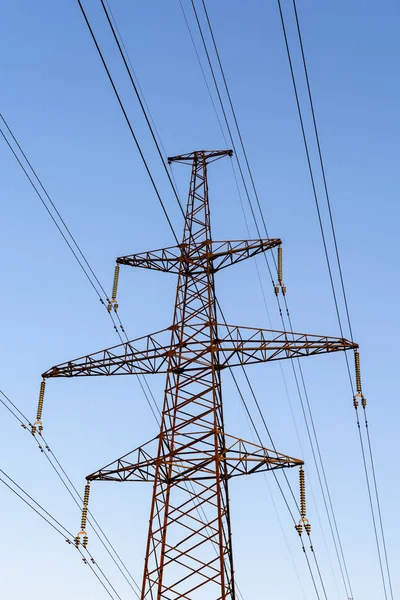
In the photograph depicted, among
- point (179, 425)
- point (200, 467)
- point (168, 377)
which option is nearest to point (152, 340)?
point (168, 377)

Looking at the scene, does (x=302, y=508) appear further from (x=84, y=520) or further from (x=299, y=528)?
(x=84, y=520)

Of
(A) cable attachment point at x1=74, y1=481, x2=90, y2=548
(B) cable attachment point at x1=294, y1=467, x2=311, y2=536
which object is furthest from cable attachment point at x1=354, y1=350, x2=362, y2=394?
(A) cable attachment point at x1=74, y1=481, x2=90, y2=548

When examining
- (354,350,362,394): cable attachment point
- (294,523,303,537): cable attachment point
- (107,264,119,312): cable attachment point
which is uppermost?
(107,264,119,312): cable attachment point

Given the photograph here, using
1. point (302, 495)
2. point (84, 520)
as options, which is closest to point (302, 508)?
point (302, 495)

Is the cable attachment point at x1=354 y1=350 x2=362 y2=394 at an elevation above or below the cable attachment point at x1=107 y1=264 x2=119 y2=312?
below

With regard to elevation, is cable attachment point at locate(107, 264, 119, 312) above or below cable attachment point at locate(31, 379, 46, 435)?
above

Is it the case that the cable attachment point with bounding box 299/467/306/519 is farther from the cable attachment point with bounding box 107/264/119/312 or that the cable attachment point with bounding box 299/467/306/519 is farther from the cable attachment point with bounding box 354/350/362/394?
the cable attachment point with bounding box 107/264/119/312

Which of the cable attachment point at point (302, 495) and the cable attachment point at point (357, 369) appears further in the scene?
the cable attachment point at point (357, 369)

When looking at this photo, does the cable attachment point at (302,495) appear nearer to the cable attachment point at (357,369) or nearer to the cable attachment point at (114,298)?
the cable attachment point at (357,369)

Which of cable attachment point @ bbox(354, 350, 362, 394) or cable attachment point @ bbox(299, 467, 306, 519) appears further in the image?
cable attachment point @ bbox(354, 350, 362, 394)

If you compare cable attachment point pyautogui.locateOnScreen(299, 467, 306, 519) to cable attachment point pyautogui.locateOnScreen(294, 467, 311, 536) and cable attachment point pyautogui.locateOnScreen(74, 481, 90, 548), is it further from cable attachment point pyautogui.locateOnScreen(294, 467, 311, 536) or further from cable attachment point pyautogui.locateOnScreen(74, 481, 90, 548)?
cable attachment point pyautogui.locateOnScreen(74, 481, 90, 548)

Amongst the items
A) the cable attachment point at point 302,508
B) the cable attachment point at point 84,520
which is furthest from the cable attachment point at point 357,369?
the cable attachment point at point 84,520

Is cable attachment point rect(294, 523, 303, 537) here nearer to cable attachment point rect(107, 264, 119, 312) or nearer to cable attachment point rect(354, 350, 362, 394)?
cable attachment point rect(354, 350, 362, 394)

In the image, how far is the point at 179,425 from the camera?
25.8m
